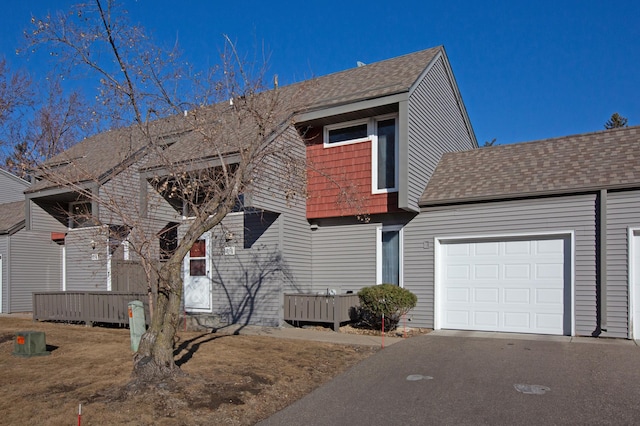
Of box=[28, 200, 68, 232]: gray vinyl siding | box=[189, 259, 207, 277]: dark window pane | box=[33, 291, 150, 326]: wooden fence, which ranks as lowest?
box=[33, 291, 150, 326]: wooden fence

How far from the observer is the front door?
14.9 metres

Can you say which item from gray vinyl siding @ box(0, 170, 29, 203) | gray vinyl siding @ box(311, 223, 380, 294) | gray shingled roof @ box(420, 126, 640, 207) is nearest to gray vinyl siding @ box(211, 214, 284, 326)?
gray vinyl siding @ box(311, 223, 380, 294)

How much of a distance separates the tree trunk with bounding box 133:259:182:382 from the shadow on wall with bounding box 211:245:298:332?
20.0ft

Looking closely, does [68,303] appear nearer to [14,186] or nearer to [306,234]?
[306,234]

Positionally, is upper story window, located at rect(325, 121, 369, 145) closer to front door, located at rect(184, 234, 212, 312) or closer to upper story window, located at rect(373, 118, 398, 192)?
upper story window, located at rect(373, 118, 398, 192)

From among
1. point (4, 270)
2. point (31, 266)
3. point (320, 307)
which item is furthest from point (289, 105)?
point (4, 270)

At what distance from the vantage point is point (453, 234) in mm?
12688

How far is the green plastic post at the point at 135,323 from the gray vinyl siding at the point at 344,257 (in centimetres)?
620

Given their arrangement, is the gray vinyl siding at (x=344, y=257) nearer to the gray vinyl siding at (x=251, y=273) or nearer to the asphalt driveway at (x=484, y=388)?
the gray vinyl siding at (x=251, y=273)

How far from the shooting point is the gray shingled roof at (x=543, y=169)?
1125 cm

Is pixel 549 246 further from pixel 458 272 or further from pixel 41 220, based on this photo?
pixel 41 220

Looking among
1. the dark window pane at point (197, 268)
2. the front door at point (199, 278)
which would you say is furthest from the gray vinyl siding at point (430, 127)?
the dark window pane at point (197, 268)

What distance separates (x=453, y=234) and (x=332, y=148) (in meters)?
3.99

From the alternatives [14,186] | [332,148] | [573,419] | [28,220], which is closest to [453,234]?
[332,148]
